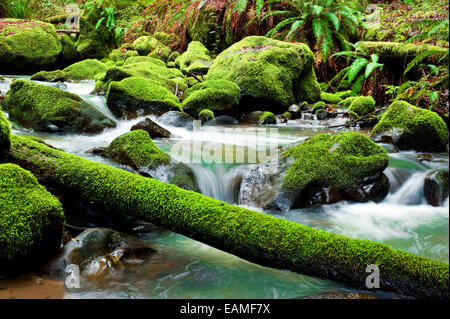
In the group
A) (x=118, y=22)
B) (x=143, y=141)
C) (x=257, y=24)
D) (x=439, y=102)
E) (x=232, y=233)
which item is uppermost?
(x=118, y=22)

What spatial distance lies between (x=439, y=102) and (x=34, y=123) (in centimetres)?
713

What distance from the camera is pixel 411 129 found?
218 inches

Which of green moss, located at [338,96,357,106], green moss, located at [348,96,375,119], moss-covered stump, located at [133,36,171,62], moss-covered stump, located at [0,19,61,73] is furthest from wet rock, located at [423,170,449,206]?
moss-covered stump, located at [0,19,61,73]

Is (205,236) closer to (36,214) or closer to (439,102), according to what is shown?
(36,214)

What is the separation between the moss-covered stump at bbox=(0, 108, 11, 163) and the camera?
295cm

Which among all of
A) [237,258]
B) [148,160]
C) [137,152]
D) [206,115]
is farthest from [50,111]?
[237,258]

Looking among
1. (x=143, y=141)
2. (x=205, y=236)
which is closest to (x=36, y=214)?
(x=205, y=236)

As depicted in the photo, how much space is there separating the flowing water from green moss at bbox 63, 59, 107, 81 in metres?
6.46

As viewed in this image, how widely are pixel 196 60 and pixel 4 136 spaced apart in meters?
10.0

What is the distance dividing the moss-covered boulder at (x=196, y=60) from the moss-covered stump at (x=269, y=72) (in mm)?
1467

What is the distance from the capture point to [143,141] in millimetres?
4449

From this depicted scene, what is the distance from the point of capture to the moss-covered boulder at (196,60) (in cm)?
1138

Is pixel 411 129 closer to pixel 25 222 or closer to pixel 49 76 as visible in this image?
pixel 25 222
